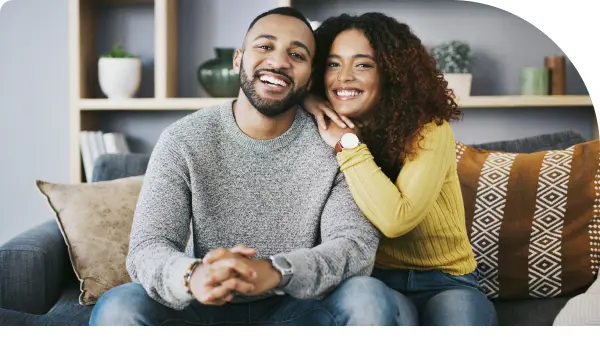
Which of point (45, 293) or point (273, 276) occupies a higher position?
point (273, 276)

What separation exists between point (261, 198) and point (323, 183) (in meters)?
0.11

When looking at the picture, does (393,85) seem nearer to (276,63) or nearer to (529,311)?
(276,63)

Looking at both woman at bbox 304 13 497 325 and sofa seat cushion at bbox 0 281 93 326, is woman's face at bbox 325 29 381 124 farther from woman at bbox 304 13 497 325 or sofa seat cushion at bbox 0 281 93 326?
sofa seat cushion at bbox 0 281 93 326

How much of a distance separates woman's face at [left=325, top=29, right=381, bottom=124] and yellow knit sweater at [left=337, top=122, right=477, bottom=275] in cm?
10

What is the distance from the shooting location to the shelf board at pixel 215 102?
6.88 feet

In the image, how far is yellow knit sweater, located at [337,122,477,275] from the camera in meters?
1.17

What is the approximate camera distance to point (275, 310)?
1.18 m

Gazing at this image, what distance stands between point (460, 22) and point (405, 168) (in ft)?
4.02

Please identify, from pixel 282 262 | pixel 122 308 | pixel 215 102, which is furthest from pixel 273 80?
pixel 215 102

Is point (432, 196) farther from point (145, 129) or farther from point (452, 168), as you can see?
point (145, 129)

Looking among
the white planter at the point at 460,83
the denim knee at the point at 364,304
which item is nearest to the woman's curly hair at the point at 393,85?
the denim knee at the point at 364,304

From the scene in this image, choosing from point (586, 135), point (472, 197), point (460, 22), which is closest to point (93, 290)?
point (472, 197)

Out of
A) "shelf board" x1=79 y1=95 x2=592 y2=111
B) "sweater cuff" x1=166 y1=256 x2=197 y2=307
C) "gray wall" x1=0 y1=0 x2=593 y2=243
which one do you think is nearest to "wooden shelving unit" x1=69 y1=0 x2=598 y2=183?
"shelf board" x1=79 y1=95 x2=592 y2=111
